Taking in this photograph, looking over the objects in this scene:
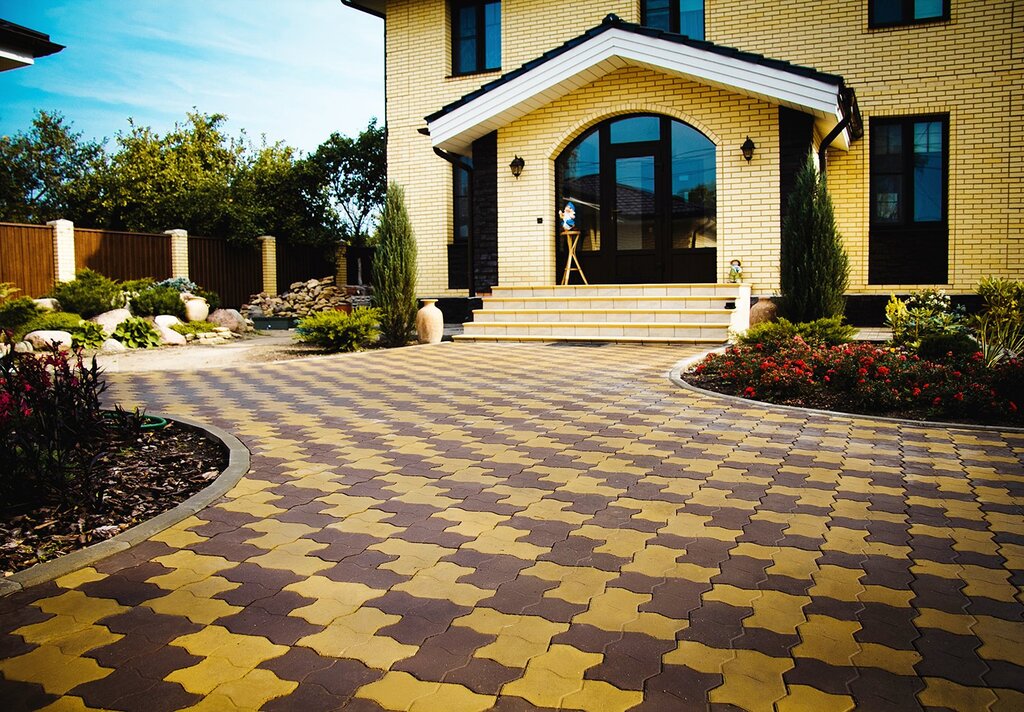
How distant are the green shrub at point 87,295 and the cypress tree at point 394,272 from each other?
620 cm

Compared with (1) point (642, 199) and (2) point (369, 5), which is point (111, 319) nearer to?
(2) point (369, 5)

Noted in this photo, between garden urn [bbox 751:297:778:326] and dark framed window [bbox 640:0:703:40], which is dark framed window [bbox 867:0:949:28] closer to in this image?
dark framed window [bbox 640:0:703:40]

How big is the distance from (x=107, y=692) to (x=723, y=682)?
1891mm

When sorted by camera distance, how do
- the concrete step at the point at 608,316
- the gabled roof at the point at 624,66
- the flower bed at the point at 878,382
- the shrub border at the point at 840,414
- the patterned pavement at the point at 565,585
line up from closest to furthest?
the patterned pavement at the point at 565,585, the shrub border at the point at 840,414, the flower bed at the point at 878,382, the gabled roof at the point at 624,66, the concrete step at the point at 608,316

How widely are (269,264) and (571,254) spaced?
11.9m

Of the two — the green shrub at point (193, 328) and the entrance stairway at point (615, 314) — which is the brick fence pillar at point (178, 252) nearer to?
the green shrub at point (193, 328)

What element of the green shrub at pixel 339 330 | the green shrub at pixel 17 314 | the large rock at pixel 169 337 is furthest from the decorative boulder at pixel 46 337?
the green shrub at pixel 339 330

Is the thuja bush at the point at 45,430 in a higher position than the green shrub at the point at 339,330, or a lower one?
lower

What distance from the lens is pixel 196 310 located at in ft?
54.7

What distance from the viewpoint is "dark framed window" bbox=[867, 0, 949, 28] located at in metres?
13.3

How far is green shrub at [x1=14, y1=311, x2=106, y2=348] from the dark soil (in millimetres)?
9379

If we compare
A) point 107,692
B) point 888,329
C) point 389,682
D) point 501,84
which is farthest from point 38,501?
point 888,329

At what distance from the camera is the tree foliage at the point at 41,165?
3231 cm

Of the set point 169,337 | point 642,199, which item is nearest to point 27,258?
point 169,337
